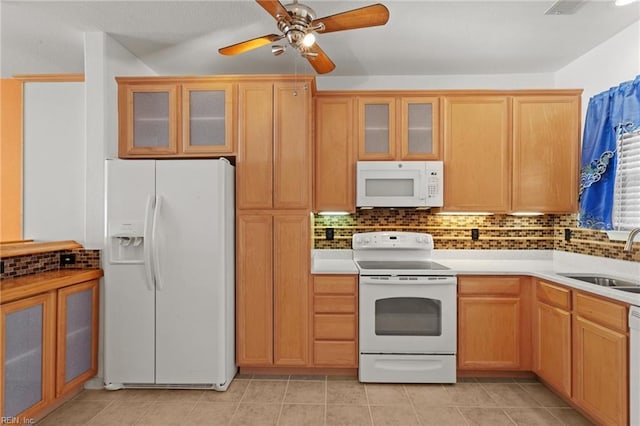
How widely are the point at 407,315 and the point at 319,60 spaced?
6.46ft

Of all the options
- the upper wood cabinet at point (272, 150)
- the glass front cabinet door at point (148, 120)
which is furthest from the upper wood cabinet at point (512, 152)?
the glass front cabinet door at point (148, 120)

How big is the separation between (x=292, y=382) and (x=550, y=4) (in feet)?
10.7

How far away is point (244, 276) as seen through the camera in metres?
2.77

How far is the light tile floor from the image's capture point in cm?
224

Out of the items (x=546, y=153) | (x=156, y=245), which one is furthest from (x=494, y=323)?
(x=156, y=245)

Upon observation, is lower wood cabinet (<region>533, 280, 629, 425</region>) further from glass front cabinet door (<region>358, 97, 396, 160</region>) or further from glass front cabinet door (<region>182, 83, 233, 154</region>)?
glass front cabinet door (<region>182, 83, 233, 154</region>)

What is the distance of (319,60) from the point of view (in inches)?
89.6

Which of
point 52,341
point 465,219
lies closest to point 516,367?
point 465,219

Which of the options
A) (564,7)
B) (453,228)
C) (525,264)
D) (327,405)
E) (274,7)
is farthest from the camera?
(453,228)

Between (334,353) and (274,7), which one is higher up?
(274,7)

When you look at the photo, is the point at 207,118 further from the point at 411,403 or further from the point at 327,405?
the point at 411,403

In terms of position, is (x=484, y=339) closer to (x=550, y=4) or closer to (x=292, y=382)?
(x=292, y=382)

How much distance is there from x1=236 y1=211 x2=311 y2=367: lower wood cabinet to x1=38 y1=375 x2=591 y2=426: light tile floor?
237 millimetres

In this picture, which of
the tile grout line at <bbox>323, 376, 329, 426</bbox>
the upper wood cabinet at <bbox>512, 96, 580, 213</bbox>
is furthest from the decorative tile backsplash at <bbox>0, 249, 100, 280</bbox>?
the upper wood cabinet at <bbox>512, 96, 580, 213</bbox>
